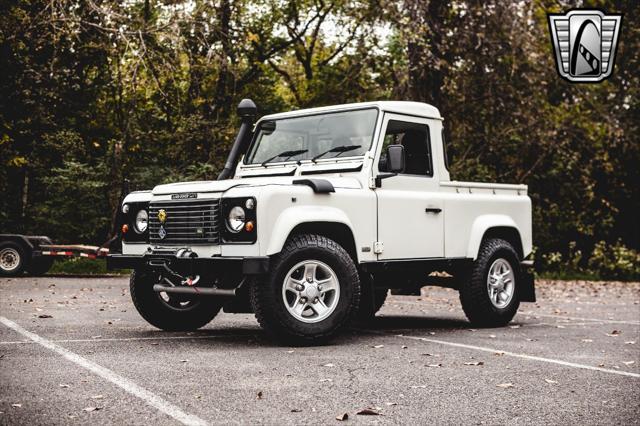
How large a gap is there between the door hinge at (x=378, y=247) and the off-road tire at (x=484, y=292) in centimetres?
167

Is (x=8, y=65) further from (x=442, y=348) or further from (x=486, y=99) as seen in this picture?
(x=442, y=348)

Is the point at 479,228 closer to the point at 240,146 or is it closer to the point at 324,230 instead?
the point at 324,230

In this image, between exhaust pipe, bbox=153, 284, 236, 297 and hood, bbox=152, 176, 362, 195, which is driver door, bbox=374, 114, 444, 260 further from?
exhaust pipe, bbox=153, 284, 236, 297

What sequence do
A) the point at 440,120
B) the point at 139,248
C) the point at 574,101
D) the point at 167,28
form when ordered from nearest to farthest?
the point at 139,248 → the point at 440,120 → the point at 167,28 → the point at 574,101

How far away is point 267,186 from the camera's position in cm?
812

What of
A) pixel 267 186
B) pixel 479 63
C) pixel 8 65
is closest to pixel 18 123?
pixel 8 65

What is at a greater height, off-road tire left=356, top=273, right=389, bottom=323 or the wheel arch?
the wheel arch

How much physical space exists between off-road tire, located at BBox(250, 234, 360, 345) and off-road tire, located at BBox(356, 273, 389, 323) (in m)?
0.89

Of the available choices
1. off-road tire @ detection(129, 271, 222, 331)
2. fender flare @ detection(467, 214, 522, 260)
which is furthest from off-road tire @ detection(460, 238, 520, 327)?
off-road tire @ detection(129, 271, 222, 331)

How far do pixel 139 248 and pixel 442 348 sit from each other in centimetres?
323

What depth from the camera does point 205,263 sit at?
821 cm

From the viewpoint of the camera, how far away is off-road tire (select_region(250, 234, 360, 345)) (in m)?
8.08

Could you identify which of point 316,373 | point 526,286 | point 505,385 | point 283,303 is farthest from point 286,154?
point 505,385

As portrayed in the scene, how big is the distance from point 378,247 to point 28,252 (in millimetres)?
12558
